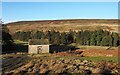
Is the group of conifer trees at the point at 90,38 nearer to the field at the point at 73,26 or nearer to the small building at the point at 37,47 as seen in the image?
the small building at the point at 37,47

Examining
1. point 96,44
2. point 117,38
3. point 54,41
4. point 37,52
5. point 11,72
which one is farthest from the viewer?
point 54,41

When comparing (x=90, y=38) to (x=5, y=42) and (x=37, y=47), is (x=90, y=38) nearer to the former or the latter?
(x=37, y=47)

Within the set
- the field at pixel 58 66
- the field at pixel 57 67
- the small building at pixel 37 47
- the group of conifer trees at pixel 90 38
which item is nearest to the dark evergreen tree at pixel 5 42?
the small building at pixel 37 47

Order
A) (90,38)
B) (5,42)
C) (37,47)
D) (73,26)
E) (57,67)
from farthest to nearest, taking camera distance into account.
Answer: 1. (73,26)
2. (90,38)
3. (5,42)
4. (37,47)
5. (57,67)

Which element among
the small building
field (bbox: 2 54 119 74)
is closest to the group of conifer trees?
the small building

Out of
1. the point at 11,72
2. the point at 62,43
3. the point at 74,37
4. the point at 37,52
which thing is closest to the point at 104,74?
the point at 11,72

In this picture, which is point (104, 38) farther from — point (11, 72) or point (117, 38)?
point (11, 72)

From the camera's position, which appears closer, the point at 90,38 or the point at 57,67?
the point at 57,67

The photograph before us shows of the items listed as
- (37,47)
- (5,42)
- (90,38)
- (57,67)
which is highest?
(90,38)

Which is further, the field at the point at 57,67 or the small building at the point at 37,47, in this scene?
the small building at the point at 37,47

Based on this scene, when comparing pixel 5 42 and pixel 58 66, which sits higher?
pixel 5 42

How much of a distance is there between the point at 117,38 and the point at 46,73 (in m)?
56.5

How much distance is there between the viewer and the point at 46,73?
888 inches

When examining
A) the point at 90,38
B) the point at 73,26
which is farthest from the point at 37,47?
the point at 73,26
